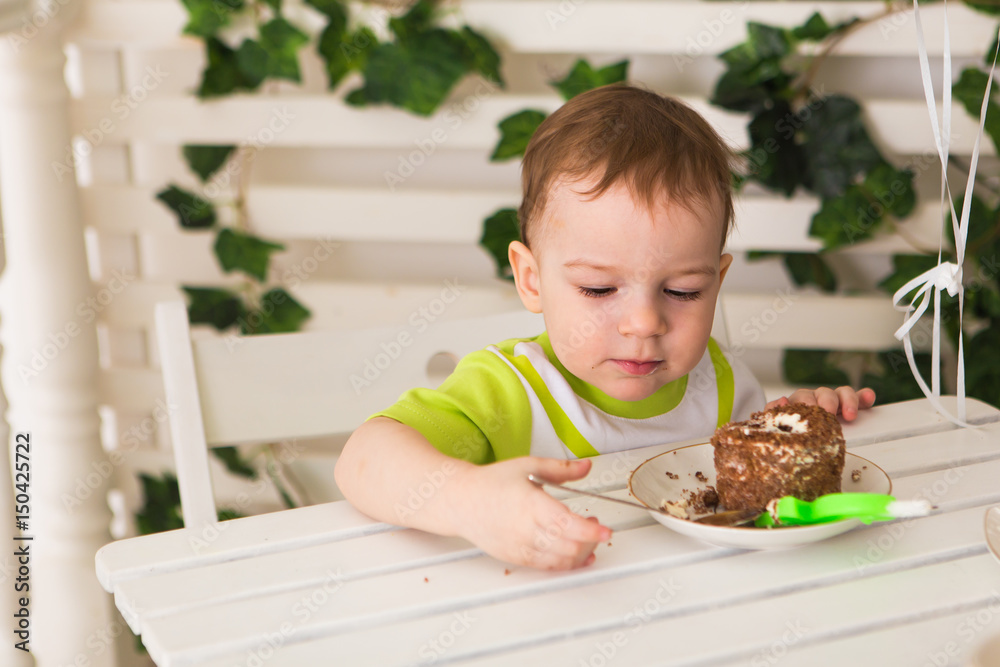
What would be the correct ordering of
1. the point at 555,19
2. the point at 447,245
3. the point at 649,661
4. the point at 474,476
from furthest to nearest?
the point at 447,245
the point at 555,19
the point at 474,476
the point at 649,661

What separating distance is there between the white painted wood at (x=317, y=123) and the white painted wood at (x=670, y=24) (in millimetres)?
108

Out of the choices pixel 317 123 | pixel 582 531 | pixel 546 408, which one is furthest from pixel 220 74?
pixel 582 531

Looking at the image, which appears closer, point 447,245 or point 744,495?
point 744,495

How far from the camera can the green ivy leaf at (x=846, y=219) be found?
5.71ft

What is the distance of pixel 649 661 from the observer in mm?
621

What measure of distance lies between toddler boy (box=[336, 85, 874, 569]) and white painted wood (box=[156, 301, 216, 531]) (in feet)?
0.74

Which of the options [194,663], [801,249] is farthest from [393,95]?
[194,663]

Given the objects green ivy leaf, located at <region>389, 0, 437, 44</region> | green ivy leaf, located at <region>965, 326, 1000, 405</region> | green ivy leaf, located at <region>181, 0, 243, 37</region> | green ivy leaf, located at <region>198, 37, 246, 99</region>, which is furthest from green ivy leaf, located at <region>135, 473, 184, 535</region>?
green ivy leaf, located at <region>965, 326, 1000, 405</region>

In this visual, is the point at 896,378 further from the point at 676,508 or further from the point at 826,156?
the point at 676,508

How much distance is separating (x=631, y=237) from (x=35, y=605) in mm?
1269

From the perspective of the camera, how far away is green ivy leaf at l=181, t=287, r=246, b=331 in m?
2.01

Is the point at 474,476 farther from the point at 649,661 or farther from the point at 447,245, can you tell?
the point at 447,245

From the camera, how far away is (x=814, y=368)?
192cm

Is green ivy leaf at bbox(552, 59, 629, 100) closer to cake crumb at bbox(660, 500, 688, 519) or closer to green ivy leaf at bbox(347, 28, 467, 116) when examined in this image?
green ivy leaf at bbox(347, 28, 467, 116)
